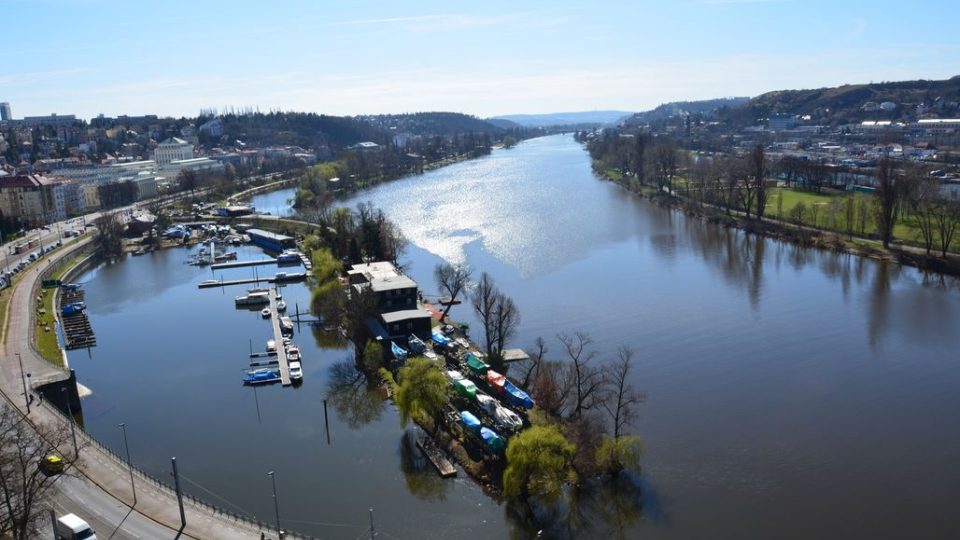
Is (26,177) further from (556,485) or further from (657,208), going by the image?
(556,485)

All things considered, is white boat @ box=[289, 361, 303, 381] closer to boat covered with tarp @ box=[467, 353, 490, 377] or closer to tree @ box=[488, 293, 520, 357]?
boat covered with tarp @ box=[467, 353, 490, 377]

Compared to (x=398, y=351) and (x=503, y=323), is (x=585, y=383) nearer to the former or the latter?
(x=503, y=323)

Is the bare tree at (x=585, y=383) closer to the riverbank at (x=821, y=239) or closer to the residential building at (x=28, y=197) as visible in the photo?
the riverbank at (x=821, y=239)

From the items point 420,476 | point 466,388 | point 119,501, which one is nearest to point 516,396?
point 466,388

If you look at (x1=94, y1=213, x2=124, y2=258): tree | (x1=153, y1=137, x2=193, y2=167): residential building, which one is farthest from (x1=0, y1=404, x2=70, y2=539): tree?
(x1=153, y1=137, x2=193, y2=167): residential building

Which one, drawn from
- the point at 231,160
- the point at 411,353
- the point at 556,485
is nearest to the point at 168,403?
the point at 411,353
